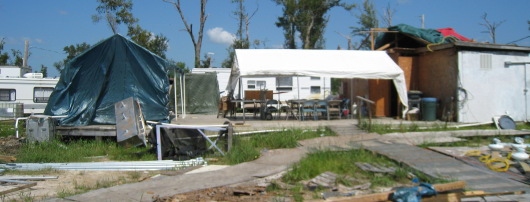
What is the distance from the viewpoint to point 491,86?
13.4 meters

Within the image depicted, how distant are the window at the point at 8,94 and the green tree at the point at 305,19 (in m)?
24.3

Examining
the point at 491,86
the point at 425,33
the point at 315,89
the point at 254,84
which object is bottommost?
the point at 491,86

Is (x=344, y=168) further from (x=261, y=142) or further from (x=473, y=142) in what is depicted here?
(x=473, y=142)

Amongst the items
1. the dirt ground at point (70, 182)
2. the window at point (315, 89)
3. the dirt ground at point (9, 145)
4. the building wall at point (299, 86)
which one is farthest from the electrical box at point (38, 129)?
the window at point (315, 89)

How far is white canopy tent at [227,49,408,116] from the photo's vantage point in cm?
1252

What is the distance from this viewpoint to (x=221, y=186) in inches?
234

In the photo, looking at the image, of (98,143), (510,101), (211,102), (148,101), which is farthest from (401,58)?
(98,143)

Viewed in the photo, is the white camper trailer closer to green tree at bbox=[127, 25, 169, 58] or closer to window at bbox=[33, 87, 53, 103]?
window at bbox=[33, 87, 53, 103]

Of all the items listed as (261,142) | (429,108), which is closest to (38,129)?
(261,142)

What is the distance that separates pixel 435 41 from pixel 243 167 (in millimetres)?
9932

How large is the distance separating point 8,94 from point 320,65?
42.4ft

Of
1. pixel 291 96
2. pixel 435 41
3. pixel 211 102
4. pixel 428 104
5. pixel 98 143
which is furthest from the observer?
pixel 291 96

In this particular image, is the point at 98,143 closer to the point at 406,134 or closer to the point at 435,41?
the point at 406,134

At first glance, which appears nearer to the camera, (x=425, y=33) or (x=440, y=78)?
(x=440, y=78)
